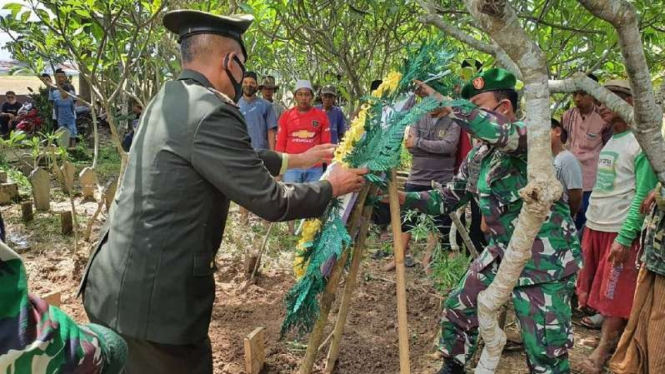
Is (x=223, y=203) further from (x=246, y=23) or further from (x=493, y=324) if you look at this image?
(x=493, y=324)

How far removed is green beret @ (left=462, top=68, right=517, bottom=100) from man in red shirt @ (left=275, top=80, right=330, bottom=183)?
10.9ft

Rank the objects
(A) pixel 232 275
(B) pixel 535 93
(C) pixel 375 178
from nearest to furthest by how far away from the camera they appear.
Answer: (B) pixel 535 93 < (C) pixel 375 178 < (A) pixel 232 275

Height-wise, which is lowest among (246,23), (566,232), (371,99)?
(566,232)

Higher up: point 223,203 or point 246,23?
point 246,23

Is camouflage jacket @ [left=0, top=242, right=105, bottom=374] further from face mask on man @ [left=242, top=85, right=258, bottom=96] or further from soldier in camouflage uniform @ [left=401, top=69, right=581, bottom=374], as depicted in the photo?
face mask on man @ [left=242, top=85, right=258, bottom=96]

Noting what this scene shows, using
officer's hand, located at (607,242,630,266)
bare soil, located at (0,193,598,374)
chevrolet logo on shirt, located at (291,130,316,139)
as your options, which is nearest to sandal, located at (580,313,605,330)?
bare soil, located at (0,193,598,374)

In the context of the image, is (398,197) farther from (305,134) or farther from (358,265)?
(305,134)

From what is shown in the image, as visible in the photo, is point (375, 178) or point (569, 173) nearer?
point (375, 178)

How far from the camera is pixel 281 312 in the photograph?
3982 millimetres

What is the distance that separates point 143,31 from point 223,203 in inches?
143

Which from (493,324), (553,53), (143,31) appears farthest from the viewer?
(143,31)

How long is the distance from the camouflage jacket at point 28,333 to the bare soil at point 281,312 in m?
2.23

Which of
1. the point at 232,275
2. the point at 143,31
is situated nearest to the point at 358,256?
the point at 232,275

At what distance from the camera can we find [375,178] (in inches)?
82.7
